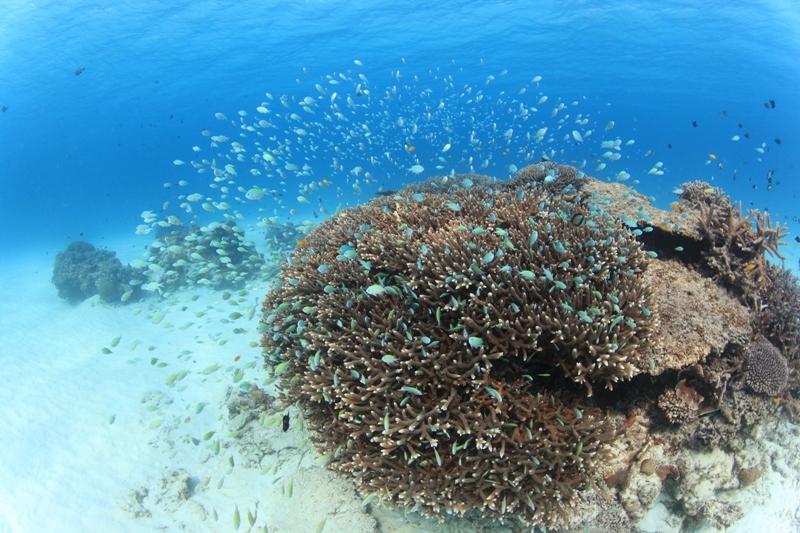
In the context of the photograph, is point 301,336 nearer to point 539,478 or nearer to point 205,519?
point 539,478

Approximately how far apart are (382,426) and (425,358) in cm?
89

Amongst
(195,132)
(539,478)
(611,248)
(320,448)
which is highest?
(611,248)

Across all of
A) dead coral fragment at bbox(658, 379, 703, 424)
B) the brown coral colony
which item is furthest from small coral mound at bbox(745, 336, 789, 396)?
dead coral fragment at bbox(658, 379, 703, 424)

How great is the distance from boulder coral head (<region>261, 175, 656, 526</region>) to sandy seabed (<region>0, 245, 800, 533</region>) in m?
1.21

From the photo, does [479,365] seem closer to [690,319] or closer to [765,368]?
[690,319]

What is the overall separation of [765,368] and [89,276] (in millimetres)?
26150

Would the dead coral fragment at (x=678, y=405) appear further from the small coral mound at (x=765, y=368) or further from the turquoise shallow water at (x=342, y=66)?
the turquoise shallow water at (x=342, y=66)

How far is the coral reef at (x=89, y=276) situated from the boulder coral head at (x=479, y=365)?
18.1 metres

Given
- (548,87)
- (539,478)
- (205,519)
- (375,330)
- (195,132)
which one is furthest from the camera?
(195,132)

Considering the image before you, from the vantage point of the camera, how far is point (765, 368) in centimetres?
570

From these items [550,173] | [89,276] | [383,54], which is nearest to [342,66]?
[383,54]

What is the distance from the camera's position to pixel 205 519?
23.9ft

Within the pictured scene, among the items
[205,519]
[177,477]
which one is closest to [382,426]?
[205,519]

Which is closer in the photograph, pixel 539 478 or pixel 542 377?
pixel 539 478
